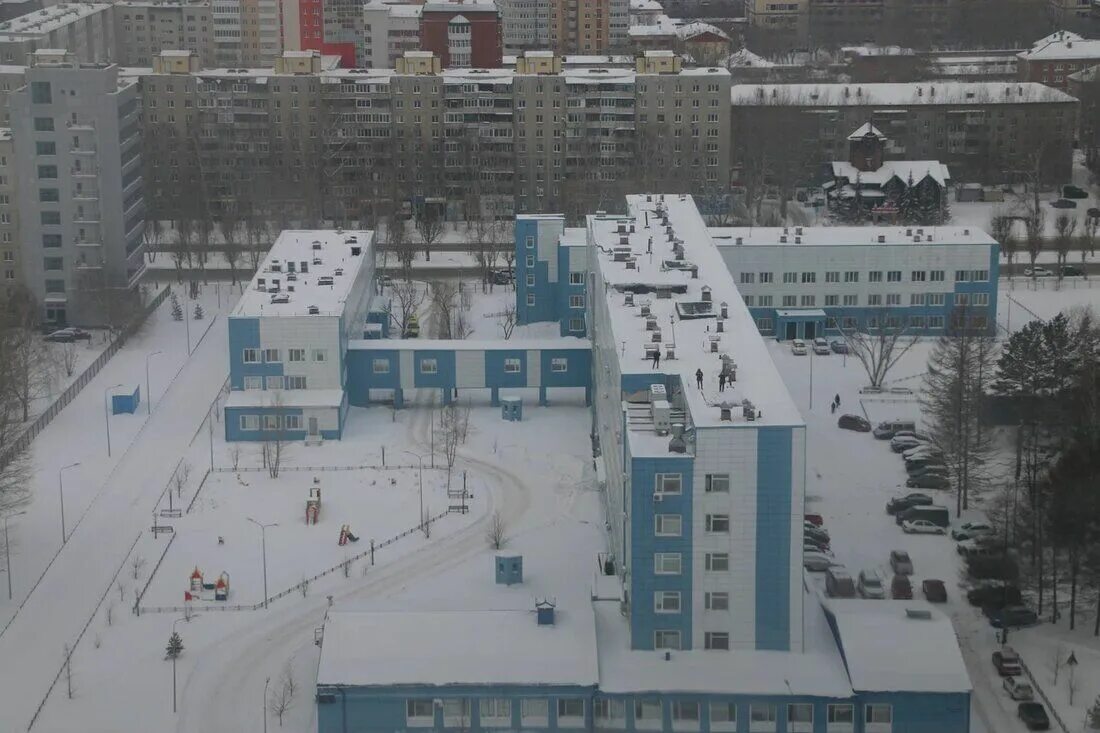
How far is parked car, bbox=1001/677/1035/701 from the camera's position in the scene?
2361cm

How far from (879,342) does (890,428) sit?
15.3 feet

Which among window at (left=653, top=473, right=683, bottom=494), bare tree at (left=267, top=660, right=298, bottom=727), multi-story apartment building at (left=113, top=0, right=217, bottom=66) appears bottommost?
bare tree at (left=267, top=660, right=298, bottom=727)

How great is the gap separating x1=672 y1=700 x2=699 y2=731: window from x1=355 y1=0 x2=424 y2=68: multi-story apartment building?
46946mm

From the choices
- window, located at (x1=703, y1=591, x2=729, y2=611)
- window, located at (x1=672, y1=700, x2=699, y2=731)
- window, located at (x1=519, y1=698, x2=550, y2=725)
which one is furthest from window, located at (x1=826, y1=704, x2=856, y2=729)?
window, located at (x1=519, y1=698, x2=550, y2=725)

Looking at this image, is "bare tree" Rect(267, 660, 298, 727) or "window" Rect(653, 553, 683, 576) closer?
"bare tree" Rect(267, 660, 298, 727)

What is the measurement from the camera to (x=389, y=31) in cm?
6794

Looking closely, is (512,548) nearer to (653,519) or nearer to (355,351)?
(653,519)

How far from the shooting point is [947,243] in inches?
1624

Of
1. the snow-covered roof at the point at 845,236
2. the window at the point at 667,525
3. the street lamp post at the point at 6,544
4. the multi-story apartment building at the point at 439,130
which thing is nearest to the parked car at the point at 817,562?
the window at the point at 667,525

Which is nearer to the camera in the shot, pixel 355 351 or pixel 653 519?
pixel 653 519

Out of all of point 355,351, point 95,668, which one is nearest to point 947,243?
point 355,351

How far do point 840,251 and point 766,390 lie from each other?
55.2 feet

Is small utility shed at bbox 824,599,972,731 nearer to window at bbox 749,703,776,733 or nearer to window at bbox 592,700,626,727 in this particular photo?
window at bbox 749,703,776,733

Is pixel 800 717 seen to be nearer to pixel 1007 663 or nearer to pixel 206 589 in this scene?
pixel 1007 663
